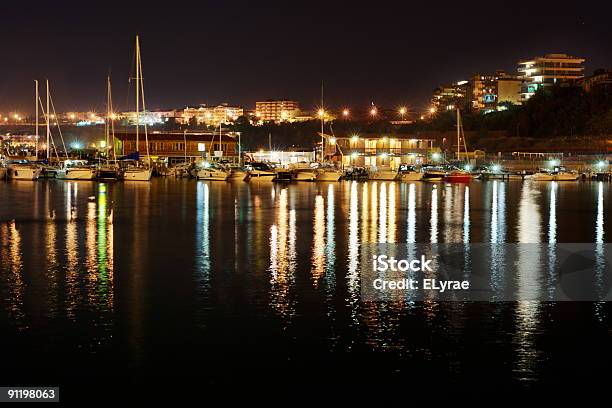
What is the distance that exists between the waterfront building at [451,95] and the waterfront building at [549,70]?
23.7 m

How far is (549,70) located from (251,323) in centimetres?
13104

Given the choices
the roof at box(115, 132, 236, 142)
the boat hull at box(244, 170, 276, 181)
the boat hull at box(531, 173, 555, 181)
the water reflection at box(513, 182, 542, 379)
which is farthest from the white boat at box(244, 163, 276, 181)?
the water reflection at box(513, 182, 542, 379)

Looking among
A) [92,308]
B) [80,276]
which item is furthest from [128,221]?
[92,308]

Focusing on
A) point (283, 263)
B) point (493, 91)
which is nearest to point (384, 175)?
point (283, 263)

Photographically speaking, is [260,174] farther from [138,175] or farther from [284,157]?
[284,157]

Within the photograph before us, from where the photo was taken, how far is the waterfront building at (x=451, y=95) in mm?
163850

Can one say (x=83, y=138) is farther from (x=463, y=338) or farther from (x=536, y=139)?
(x=463, y=338)

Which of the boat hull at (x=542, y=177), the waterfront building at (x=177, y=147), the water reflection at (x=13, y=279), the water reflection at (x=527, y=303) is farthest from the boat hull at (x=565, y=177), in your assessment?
the water reflection at (x=13, y=279)

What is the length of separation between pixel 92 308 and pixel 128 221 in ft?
48.7

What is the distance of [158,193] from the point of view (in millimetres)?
45469

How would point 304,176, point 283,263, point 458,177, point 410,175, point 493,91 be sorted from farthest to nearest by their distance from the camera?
point 493,91 < point 410,175 < point 458,177 < point 304,176 < point 283,263

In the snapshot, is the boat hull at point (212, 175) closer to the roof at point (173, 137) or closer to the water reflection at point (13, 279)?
the roof at point (173, 137)

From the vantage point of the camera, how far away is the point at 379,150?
288 feet

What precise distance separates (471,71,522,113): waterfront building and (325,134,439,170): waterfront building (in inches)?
1763
